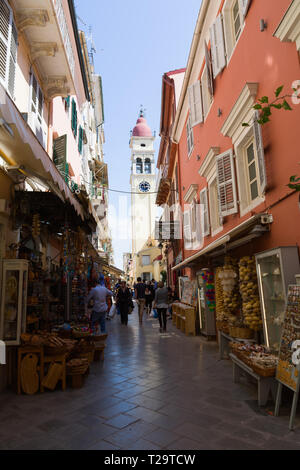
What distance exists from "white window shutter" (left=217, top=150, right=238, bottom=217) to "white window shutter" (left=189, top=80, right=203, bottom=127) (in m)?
3.30

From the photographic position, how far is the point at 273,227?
223 inches

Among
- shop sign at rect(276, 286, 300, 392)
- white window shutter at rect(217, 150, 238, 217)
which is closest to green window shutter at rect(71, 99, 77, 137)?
white window shutter at rect(217, 150, 238, 217)

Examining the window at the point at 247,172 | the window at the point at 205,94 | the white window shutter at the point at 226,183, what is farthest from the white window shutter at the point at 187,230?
the window at the point at 247,172

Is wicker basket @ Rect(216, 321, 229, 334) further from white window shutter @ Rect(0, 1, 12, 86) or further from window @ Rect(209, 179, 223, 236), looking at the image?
white window shutter @ Rect(0, 1, 12, 86)

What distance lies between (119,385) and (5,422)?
198cm

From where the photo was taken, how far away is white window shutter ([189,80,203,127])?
36.0 ft

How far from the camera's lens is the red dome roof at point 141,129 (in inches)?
2166

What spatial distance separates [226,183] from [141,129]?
50921 mm

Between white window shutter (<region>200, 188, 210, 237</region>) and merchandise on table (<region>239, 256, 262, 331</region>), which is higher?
white window shutter (<region>200, 188, 210, 237</region>)

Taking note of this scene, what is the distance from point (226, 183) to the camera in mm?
8023

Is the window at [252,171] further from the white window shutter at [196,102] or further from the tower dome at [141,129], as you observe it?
the tower dome at [141,129]

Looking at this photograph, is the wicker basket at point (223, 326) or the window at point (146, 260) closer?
the wicker basket at point (223, 326)
